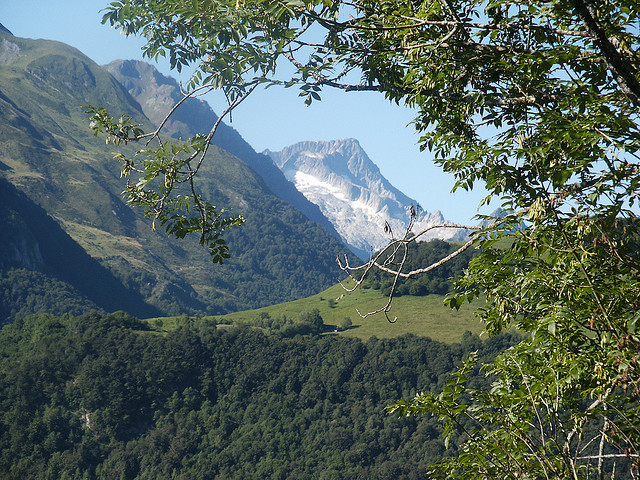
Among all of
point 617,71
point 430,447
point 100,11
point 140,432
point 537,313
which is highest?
point 100,11

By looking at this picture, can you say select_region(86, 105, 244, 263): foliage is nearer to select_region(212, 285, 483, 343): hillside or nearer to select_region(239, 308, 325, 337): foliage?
select_region(212, 285, 483, 343): hillside

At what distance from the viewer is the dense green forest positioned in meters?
74.3

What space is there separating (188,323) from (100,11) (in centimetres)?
9487

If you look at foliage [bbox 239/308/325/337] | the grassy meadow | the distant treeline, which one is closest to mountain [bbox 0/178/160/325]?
the grassy meadow

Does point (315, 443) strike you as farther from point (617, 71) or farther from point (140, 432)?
point (617, 71)

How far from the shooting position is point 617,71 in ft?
14.6

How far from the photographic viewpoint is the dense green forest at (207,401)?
74.3m

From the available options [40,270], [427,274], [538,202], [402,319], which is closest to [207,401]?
[402,319]

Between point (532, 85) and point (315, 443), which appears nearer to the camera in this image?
point (532, 85)

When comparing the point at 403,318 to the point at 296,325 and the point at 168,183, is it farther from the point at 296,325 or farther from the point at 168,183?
the point at 168,183

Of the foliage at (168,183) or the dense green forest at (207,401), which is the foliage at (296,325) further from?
the foliage at (168,183)

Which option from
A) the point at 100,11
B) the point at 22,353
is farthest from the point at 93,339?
the point at 100,11

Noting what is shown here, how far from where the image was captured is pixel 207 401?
8925 centimetres

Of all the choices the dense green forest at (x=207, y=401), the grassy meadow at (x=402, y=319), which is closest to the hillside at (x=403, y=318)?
the grassy meadow at (x=402, y=319)
